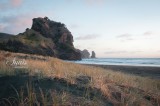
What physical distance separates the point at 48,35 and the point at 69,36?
899cm

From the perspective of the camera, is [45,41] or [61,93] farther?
[45,41]

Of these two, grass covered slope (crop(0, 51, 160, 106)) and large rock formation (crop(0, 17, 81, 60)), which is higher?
large rock formation (crop(0, 17, 81, 60))

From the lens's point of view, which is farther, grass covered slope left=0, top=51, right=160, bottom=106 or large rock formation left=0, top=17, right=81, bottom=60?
large rock formation left=0, top=17, right=81, bottom=60

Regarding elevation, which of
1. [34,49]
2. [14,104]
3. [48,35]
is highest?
[48,35]

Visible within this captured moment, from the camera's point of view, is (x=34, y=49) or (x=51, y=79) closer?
(x=51, y=79)

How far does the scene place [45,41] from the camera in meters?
88.9

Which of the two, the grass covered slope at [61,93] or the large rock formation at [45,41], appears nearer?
the grass covered slope at [61,93]

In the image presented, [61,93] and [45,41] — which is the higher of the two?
[45,41]

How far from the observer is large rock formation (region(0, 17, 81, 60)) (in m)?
78.9

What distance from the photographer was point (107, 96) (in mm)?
7547

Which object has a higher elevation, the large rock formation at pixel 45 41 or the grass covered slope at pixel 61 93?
the large rock formation at pixel 45 41

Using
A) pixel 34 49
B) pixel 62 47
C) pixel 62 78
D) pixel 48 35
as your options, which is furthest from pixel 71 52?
pixel 62 78

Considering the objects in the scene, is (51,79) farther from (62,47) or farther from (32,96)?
(62,47)

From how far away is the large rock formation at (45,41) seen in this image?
259 ft
